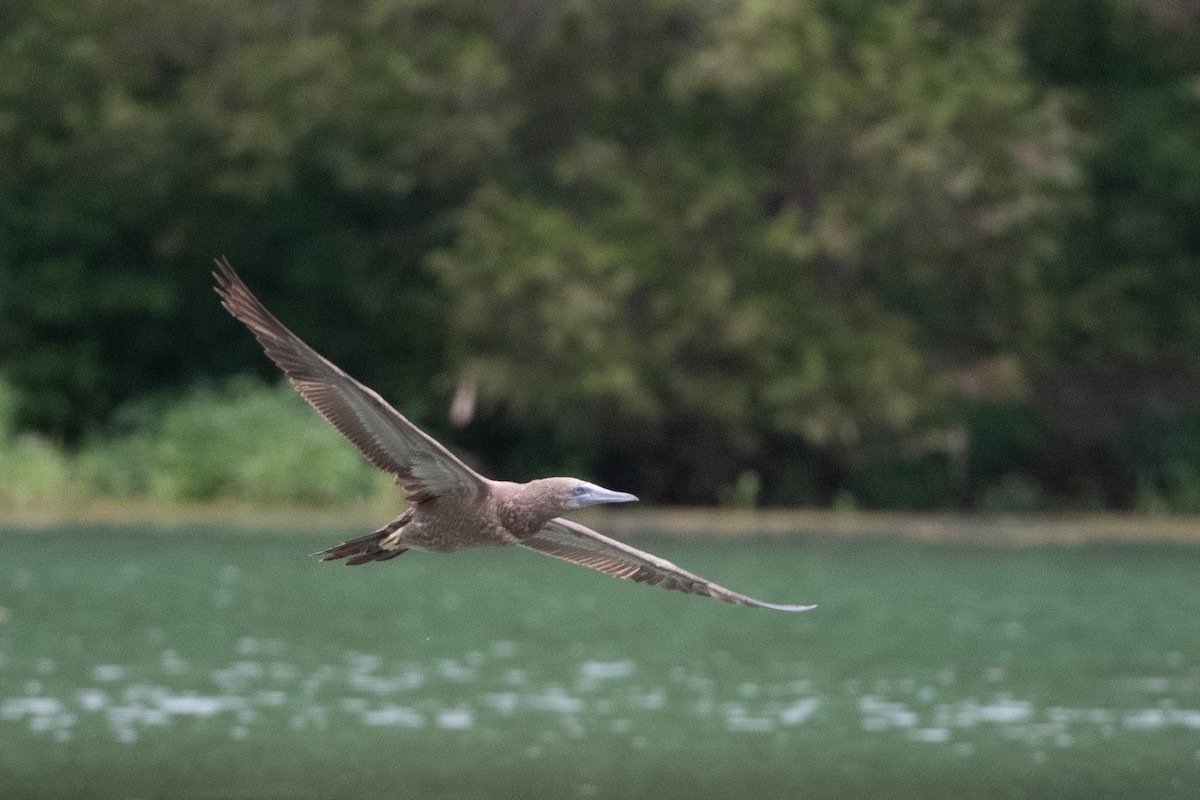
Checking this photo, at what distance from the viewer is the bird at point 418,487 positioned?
7316mm

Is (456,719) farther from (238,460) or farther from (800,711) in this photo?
(238,460)

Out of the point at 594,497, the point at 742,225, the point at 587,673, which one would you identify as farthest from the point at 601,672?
the point at 742,225

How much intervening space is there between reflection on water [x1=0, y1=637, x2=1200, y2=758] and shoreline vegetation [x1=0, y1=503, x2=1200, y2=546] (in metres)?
8.27

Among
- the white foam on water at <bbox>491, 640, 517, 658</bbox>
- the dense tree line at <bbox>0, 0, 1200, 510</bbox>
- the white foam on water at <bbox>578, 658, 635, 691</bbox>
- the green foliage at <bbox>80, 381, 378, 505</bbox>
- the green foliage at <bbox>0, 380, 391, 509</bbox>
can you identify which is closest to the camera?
the white foam on water at <bbox>578, 658, 635, 691</bbox>

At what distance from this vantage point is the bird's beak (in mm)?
7277

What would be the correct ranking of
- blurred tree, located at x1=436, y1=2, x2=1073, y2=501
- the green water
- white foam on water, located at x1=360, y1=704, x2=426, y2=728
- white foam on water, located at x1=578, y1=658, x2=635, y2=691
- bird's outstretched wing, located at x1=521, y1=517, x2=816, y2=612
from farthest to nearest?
blurred tree, located at x1=436, y1=2, x2=1073, y2=501 < white foam on water, located at x1=578, y1=658, x2=635, y2=691 < white foam on water, located at x1=360, y1=704, x2=426, y2=728 < the green water < bird's outstretched wing, located at x1=521, y1=517, x2=816, y2=612

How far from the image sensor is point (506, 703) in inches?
571

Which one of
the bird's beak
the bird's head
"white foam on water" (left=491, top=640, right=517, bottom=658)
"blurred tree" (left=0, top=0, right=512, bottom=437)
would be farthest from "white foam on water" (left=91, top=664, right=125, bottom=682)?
"blurred tree" (left=0, top=0, right=512, bottom=437)

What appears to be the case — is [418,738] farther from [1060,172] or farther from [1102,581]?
[1060,172]

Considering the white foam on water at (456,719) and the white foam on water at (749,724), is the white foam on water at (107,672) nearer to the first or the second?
the white foam on water at (456,719)

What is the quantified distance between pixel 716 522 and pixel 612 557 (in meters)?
18.2

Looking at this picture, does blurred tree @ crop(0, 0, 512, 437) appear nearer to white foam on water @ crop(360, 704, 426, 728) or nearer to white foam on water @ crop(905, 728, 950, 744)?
white foam on water @ crop(360, 704, 426, 728)

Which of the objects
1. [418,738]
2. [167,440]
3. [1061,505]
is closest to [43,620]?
[418,738]

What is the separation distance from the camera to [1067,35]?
32531mm
